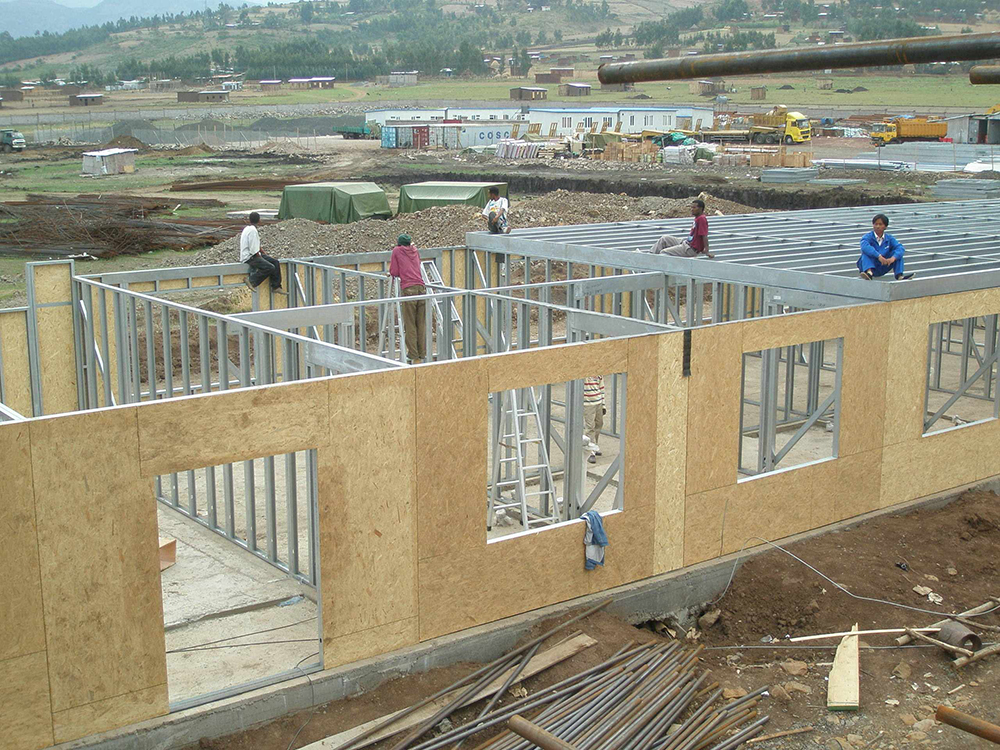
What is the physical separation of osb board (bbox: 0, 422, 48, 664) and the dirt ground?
166 cm

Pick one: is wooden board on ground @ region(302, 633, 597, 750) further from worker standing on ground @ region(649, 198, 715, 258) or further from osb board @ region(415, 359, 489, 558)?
worker standing on ground @ region(649, 198, 715, 258)

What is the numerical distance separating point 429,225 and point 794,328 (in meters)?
21.4

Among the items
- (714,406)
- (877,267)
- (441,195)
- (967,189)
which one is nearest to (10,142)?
(441,195)

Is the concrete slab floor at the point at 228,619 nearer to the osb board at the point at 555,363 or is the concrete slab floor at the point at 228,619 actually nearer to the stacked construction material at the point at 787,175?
the osb board at the point at 555,363

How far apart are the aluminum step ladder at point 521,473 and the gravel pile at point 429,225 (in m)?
15.8

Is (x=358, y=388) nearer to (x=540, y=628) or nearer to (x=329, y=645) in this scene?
(x=329, y=645)

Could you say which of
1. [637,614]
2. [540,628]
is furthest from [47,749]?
[637,614]

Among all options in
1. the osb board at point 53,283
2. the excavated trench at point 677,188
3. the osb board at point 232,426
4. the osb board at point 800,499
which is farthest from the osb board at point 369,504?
the excavated trench at point 677,188

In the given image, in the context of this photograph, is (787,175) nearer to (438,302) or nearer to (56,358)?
(438,302)

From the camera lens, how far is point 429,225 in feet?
106

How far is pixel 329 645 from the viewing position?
902cm

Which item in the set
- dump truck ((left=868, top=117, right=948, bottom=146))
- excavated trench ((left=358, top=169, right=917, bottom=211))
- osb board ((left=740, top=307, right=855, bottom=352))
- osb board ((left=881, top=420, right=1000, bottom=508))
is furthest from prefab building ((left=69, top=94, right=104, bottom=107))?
osb board ((left=740, top=307, right=855, bottom=352))

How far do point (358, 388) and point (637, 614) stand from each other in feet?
13.4

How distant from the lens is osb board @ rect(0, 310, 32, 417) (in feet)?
49.5
